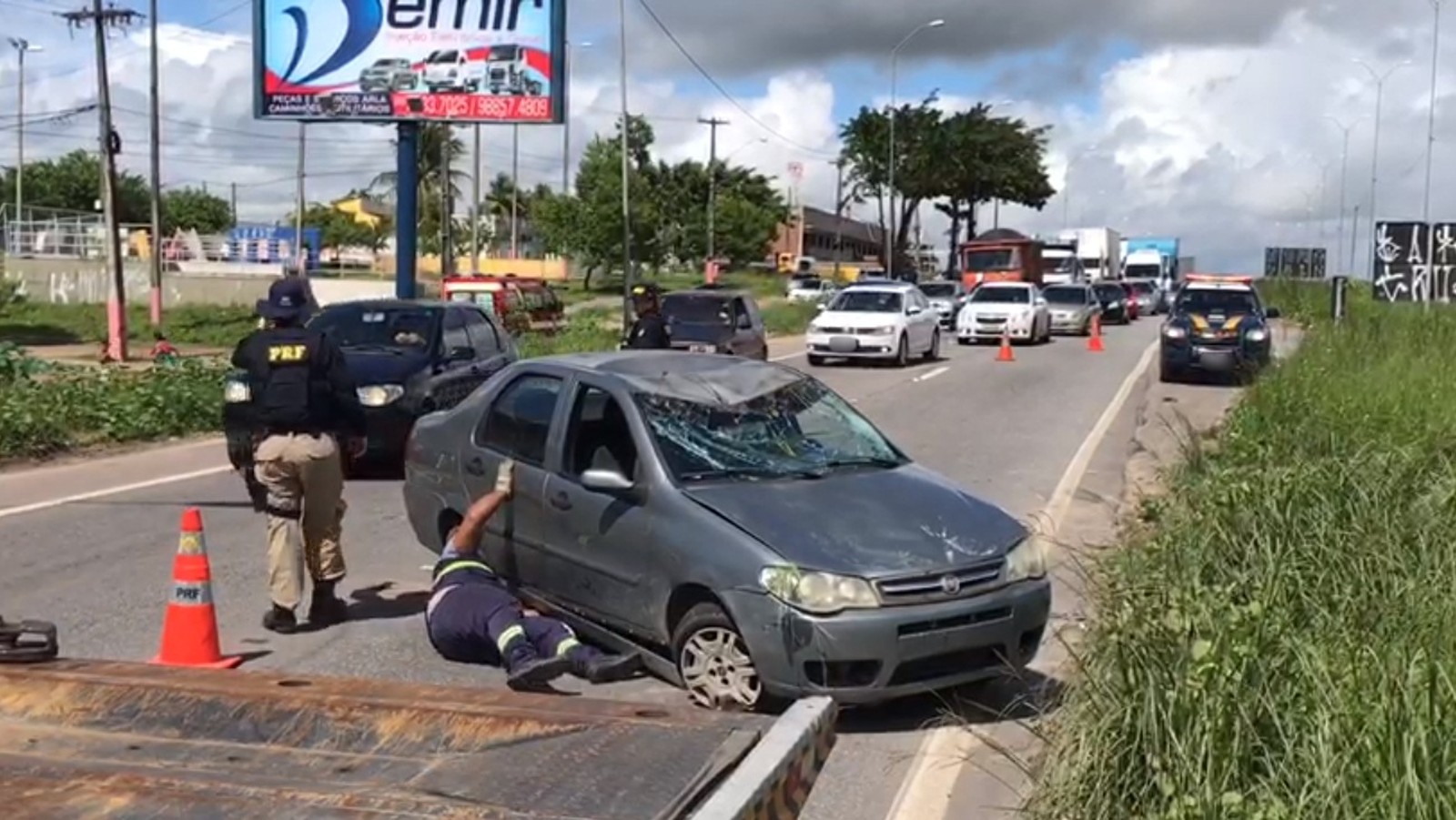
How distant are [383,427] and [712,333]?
1013 centimetres

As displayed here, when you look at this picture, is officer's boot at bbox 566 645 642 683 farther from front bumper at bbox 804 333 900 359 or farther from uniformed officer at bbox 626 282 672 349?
front bumper at bbox 804 333 900 359

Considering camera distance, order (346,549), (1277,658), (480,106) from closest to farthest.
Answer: (1277,658) < (346,549) < (480,106)

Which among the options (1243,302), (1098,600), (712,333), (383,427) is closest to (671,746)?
(1098,600)

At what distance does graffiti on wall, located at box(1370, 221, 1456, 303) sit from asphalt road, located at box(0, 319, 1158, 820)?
4.41m

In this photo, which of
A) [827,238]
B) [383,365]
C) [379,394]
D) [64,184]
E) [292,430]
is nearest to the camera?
[292,430]

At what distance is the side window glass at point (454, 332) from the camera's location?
15234 millimetres

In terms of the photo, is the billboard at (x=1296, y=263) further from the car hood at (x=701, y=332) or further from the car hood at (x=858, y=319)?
the car hood at (x=701, y=332)

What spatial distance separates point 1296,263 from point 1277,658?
6168cm

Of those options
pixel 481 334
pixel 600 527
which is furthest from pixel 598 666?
pixel 481 334

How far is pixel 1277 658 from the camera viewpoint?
495 centimetres

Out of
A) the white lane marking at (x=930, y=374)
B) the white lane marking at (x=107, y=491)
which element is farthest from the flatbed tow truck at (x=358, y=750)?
the white lane marking at (x=930, y=374)

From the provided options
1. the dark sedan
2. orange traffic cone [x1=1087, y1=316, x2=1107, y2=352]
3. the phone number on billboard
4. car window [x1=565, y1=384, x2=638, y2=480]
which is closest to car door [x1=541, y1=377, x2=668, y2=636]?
car window [x1=565, y1=384, x2=638, y2=480]

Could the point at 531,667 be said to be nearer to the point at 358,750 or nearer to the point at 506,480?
the point at 506,480

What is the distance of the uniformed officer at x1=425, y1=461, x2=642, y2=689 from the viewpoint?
21.8 feet
